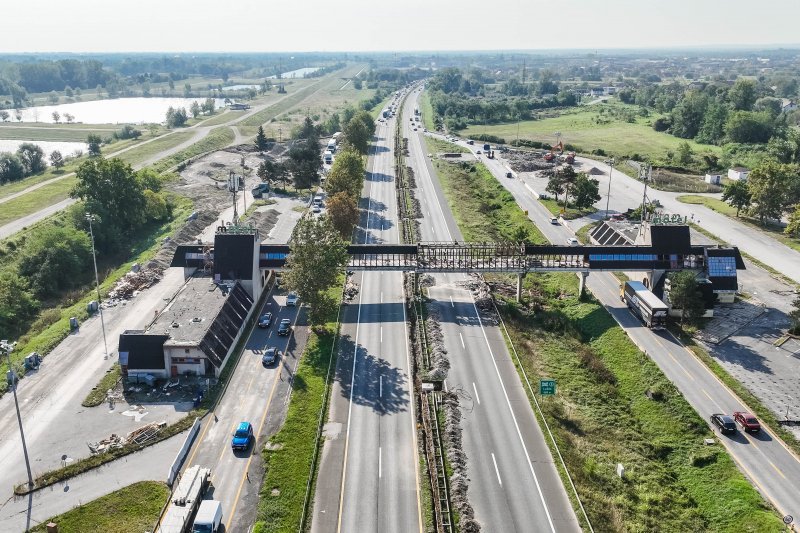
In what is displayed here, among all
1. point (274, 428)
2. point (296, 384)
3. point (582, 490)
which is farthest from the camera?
point (296, 384)

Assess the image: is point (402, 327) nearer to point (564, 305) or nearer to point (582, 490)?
point (564, 305)

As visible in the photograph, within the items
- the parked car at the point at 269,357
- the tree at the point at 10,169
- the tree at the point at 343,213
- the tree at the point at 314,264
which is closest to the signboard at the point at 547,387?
the tree at the point at 314,264

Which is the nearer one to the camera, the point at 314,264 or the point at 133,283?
the point at 314,264

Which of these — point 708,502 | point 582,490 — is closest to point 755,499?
point 708,502

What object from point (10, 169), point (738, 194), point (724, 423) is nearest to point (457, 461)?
point (724, 423)

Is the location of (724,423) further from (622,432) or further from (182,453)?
(182,453)

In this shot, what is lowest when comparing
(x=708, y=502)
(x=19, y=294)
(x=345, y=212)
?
(x=708, y=502)

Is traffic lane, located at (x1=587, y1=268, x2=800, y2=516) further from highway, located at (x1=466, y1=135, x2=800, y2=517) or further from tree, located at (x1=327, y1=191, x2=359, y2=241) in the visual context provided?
tree, located at (x1=327, y1=191, x2=359, y2=241)
